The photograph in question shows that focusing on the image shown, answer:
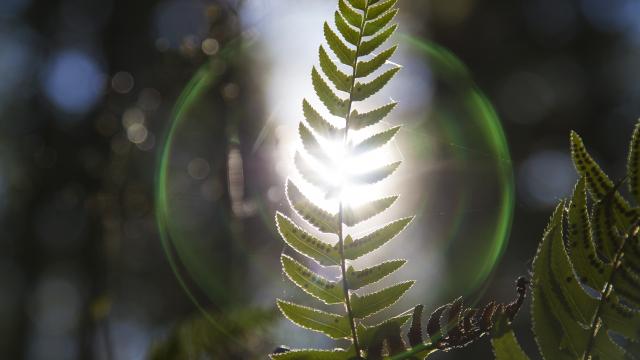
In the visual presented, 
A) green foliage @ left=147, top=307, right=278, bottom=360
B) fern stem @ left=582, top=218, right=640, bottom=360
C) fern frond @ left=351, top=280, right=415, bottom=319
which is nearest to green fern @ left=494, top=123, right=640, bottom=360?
fern stem @ left=582, top=218, right=640, bottom=360

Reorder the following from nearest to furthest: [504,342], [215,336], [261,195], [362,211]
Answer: [504,342] → [362,211] → [215,336] → [261,195]

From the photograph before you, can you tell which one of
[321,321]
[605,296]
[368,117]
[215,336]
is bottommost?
[215,336]

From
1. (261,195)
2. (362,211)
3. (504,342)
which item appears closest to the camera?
(504,342)

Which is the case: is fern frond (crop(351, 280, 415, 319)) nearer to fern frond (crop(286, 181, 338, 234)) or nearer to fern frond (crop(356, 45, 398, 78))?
fern frond (crop(286, 181, 338, 234))

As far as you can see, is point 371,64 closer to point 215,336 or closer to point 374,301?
point 374,301

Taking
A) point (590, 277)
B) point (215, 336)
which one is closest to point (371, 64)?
point (590, 277)

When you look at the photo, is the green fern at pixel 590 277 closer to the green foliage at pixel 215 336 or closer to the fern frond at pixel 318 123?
the fern frond at pixel 318 123

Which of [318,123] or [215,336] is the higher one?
[318,123]
